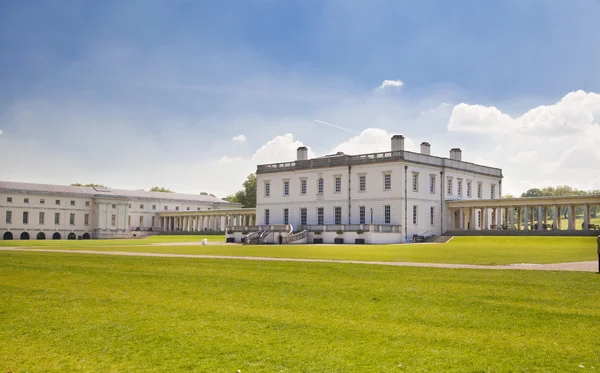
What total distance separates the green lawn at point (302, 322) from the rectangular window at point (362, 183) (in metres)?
47.7

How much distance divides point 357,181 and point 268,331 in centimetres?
5687

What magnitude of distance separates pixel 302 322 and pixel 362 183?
5588 centimetres

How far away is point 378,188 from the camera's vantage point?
6531cm

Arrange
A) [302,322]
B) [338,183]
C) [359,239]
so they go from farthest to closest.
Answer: [338,183] → [359,239] → [302,322]

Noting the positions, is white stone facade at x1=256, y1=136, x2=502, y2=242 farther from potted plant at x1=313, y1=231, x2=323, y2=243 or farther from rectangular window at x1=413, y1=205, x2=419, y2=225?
potted plant at x1=313, y1=231, x2=323, y2=243

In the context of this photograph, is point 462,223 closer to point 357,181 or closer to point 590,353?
point 357,181

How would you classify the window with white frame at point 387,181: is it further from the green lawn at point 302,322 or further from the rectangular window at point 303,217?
the green lawn at point 302,322

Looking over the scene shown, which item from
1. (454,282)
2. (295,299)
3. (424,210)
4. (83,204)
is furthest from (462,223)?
(83,204)

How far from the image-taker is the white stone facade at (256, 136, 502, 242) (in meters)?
64.0

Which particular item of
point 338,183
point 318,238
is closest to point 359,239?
point 318,238

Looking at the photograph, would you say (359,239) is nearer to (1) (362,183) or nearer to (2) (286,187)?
(1) (362,183)

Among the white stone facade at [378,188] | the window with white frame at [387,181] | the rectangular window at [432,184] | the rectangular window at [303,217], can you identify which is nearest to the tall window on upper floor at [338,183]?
the white stone facade at [378,188]

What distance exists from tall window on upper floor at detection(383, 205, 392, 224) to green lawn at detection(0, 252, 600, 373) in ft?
148

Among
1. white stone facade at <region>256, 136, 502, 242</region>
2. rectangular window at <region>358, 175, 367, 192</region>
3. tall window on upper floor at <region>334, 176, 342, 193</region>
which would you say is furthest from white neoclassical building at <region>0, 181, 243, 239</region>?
rectangular window at <region>358, 175, 367, 192</region>
